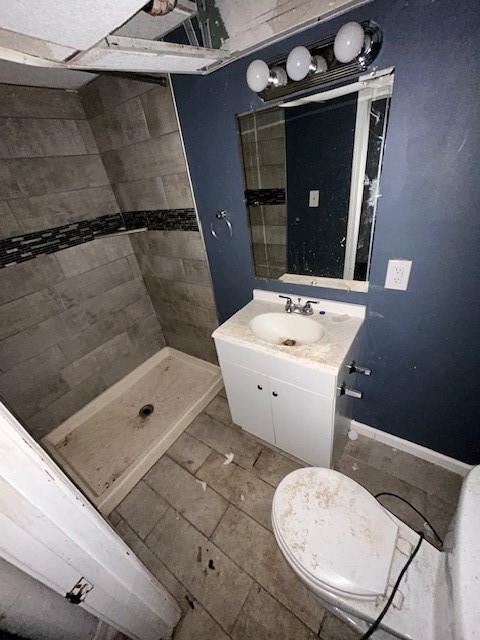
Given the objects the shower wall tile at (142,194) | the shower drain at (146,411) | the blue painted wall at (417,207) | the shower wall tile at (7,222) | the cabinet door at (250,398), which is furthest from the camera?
the shower drain at (146,411)

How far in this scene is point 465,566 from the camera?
609 mm

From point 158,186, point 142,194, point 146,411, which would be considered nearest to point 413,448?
point 146,411

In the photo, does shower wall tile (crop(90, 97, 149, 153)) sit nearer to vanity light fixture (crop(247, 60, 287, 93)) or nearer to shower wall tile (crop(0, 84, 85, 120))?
shower wall tile (crop(0, 84, 85, 120))

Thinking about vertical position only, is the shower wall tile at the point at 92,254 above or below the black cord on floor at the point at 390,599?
above

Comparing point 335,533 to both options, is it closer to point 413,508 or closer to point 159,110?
point 413,508

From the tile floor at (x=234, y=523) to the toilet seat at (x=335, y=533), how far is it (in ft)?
1.53

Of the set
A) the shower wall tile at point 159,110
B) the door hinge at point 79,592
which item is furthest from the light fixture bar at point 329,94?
the door hinge at point 79,592

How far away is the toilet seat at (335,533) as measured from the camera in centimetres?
80

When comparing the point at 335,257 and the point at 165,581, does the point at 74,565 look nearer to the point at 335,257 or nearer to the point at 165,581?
the point at 165,581

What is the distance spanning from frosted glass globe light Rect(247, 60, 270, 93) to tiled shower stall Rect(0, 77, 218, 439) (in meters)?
0.62

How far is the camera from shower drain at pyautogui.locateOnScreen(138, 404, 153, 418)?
2.05 metres

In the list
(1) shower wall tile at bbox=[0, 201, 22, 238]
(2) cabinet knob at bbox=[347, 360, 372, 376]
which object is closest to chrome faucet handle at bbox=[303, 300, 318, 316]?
(2) cabinet knob at bbox=[347, 360, 372, 376]

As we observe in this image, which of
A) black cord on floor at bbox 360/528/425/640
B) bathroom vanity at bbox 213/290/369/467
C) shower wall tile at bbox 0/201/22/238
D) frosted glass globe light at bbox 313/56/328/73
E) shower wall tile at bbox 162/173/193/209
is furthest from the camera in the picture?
shower wall tile at bbox 162/173/193/209

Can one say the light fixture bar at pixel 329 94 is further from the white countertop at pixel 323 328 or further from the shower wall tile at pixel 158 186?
the white countertop at pixel 323 328
